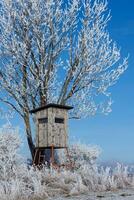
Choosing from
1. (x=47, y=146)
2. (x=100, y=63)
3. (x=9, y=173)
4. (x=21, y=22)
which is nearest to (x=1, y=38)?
(x=21, y=22)

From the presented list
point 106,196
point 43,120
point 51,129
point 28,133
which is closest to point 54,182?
point 106,196

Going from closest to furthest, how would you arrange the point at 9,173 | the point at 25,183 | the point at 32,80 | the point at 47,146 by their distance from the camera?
the point at 25,183
the point at 9,173
the point at 47,146
the point at 32,80

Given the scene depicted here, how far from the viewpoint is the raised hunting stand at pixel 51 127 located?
14.2 metres

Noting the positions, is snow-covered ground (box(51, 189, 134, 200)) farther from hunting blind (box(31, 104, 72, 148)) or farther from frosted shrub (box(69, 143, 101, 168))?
frosted shrub (box(69, 143, 101, 168))

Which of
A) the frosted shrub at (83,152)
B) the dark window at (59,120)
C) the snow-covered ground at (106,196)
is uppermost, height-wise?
the dark window at (59,120)

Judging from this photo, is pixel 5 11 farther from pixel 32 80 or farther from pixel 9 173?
pixel 9 173

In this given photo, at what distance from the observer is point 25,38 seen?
17.3m

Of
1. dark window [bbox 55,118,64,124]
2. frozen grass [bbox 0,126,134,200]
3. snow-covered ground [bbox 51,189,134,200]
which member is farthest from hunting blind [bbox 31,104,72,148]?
snow-covered ground [bbox 51,189,134,200]

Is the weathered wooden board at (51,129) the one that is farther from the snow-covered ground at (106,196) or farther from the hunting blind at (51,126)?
the snow-covered ground at (106,196)

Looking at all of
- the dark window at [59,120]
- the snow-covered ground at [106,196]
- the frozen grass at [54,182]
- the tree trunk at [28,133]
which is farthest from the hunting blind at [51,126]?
the snow-covered ground at [106,196]

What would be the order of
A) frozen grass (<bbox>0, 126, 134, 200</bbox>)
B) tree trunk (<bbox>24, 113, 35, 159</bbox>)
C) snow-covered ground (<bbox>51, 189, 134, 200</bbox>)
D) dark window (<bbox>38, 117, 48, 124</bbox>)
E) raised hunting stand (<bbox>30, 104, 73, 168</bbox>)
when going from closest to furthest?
snow-covered ground (<bbox>51, 189, 134, 200</bbox>) → frozen grass (<bbox>0, 126, 134, 200</bbox>) → raised hunting stand (<bbox>30, 104, 73, 168</bbox>) → dark window (<bbox>38, 117, 48, 124</bbox>) → tree trunk (<bbox>24, 113, 35, 159</bbox>)

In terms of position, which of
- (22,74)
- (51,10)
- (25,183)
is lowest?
(25,183)

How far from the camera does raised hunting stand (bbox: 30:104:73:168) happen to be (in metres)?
14.2

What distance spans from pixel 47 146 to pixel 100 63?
5.16 metres
